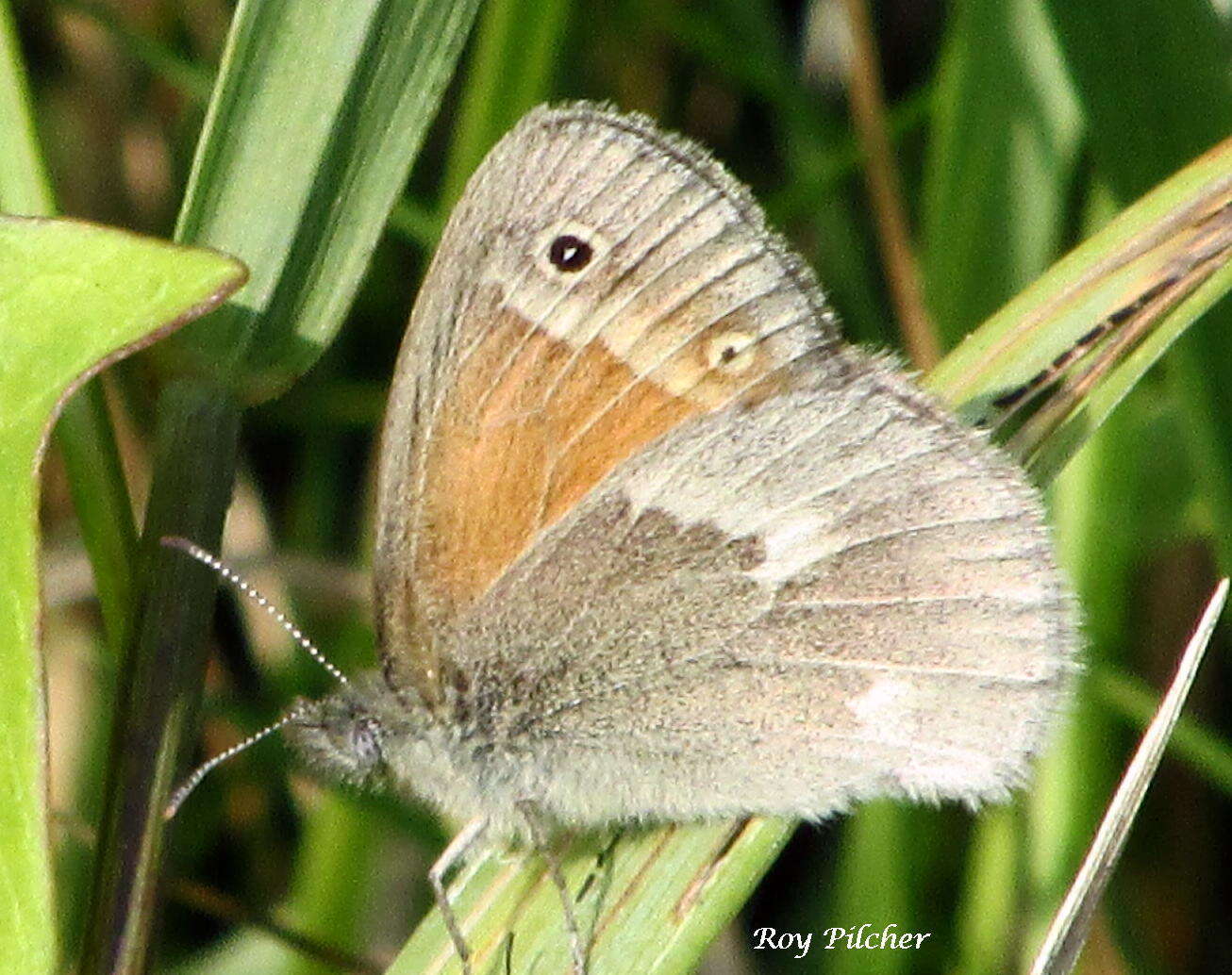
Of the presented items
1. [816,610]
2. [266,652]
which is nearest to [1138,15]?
[816,610]

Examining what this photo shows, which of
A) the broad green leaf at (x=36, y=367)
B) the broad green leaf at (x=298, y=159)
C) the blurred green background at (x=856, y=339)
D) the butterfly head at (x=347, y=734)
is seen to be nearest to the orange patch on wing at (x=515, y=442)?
the butterfly head at (x=347, y=734)

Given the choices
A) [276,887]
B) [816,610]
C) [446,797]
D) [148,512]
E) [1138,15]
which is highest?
[1138,15]

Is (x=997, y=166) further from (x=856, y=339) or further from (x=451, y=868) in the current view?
(x=451, y=868)

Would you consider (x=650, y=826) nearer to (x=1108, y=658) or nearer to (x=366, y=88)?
(x=366, y=88)

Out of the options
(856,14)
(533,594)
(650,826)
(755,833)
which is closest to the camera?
(755,833)

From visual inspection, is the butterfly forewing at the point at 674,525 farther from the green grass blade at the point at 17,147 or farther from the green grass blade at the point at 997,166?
the green grass blade at the point at 997,166

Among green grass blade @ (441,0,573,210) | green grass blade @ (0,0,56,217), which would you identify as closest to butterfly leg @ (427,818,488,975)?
green grass blade @ (0,0,56,217)

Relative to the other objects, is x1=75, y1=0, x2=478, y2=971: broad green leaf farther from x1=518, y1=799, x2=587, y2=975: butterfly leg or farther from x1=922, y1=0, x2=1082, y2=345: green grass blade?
x1=922, y1=0, x2=1082, y2=345: green grass blade
